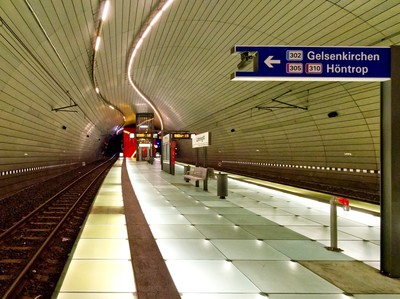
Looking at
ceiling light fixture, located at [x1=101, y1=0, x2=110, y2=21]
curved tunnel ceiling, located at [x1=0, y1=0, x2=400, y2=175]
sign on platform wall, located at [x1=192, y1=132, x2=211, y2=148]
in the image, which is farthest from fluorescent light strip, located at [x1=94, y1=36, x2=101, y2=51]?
sign on platform wall, located at [x1=192, y1=132, x2=211, y2=148]

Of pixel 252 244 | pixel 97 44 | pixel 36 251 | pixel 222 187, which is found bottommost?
pixel 36 251

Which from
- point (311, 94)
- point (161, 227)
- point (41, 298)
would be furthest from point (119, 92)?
point (41, 298)

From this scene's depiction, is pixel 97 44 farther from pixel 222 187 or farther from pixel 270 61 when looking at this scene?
pixel 270 61

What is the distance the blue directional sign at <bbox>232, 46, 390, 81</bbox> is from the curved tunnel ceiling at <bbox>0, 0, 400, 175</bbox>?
12.5ft

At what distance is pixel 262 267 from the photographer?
4.59m

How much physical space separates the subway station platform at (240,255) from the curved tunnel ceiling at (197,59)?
176 inches

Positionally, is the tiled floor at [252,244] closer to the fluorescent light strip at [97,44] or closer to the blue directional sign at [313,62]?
the blue directional sign at [313,62]

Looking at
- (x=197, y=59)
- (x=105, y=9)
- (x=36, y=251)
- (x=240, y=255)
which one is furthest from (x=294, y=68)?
(x=197, y=59)

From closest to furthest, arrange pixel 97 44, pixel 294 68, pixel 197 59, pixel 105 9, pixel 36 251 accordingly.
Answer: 1. pixel 294 68
2. pixel 36 251
3. pixel 105 9
4. pixel 97 44
5. pixel 197 59

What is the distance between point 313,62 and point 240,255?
2.81 meters

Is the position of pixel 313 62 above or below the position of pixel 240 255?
above

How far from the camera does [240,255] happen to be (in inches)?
201

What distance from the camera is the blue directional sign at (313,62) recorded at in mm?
4391

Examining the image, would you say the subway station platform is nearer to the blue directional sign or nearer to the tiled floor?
the tiled floor
